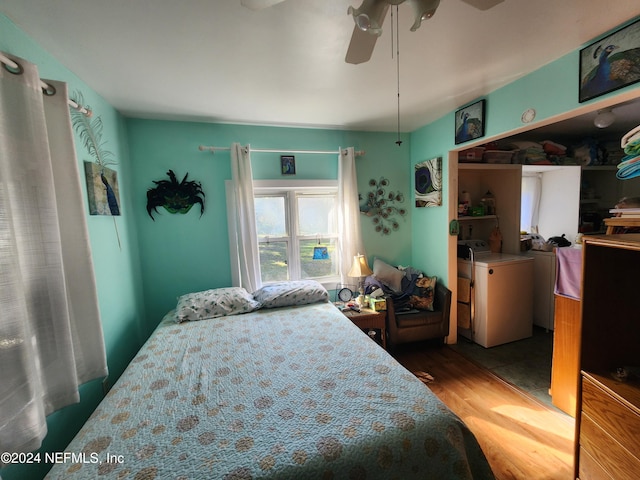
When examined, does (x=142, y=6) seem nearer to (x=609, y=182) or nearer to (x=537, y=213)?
(x=537, y=213)

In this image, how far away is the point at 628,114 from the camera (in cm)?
251

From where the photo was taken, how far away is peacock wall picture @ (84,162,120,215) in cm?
170

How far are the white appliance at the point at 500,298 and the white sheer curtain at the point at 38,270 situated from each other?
3141mm

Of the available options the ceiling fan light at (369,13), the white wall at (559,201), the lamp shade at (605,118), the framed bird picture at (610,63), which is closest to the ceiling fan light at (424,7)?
the ceiling fan light at (369,13)

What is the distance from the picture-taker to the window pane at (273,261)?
288cm

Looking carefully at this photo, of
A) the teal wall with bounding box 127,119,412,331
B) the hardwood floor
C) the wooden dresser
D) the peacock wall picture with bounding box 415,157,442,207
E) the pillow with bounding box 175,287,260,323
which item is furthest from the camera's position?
the peacock wall picture with bounding box 415,157,442,207

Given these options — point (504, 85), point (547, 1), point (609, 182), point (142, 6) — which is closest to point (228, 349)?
point (142, 6)

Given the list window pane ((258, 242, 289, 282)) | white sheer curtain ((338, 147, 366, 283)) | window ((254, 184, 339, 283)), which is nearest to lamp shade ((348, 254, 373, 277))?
white sheer curtain ((338, 147, 366, 283))

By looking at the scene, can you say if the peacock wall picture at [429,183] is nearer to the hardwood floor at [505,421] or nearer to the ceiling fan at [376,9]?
the hardwood floor at [505,421]

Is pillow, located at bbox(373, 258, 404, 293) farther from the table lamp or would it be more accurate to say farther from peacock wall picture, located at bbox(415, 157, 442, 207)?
peacock wall picture, located at bbox(415, 157, 442, 207)

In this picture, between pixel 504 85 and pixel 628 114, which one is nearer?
pixel 504 85

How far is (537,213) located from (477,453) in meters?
3.62

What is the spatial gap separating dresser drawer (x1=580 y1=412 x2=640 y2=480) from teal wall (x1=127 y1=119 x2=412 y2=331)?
2.62 m

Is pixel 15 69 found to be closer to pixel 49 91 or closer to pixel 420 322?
pixel 49 91
